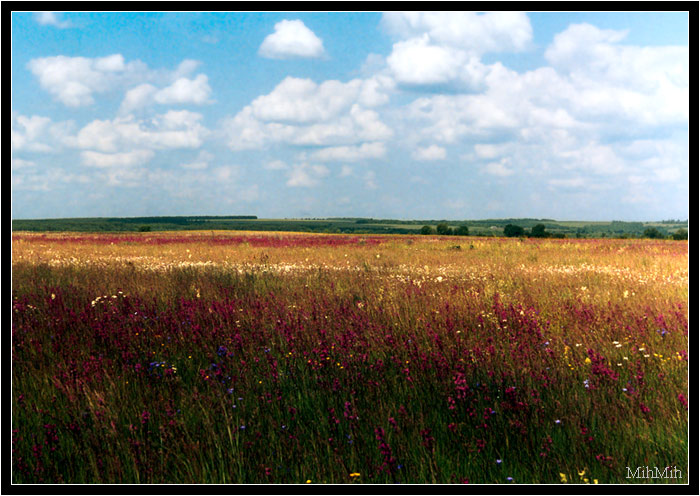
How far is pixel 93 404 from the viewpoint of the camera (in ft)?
11.1

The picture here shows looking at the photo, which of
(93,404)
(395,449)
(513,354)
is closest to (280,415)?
(395,449)

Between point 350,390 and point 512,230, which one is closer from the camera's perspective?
point 350,390

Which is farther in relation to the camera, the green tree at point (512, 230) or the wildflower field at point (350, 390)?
the green tree at point (512, 230)

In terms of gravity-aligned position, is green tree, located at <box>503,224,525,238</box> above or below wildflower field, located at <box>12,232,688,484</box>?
above

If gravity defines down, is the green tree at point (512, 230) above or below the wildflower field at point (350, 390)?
above

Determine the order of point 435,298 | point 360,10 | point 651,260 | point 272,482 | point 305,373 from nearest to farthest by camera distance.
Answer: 1. point 272,482
2. point 360,10
3. point 305,373
4. point 435,298
5. point 651,260

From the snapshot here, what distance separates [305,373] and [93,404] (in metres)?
1.57

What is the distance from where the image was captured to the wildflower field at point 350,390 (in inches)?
111

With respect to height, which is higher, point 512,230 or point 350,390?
point 512,230

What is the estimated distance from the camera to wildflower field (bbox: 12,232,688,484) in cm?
283

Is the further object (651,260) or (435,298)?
(651,260)

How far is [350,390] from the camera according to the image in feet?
11.8

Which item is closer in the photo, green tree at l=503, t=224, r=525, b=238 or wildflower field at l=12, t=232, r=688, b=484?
wildflower field at l=12, t=232, r=688, b=484

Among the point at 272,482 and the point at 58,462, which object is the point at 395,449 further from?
the point at 58,462
